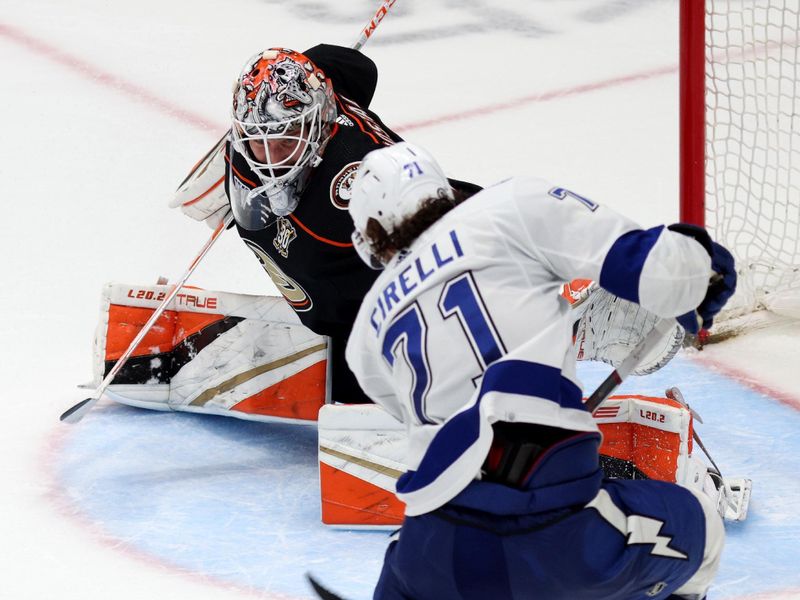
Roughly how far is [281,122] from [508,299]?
1.06m

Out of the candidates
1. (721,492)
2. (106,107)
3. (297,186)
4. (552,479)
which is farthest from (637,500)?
(106,107)

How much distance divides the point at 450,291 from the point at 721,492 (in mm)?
1132

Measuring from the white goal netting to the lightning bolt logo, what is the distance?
6.11 feet

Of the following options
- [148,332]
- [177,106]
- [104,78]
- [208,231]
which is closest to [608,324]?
[148,332]

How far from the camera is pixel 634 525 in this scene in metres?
1.88

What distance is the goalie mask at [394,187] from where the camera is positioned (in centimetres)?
194

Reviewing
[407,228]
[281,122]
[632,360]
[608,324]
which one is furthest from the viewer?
[608,324]

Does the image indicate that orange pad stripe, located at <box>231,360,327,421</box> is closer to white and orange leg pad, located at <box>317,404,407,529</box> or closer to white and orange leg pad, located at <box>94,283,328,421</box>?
white and orange leg pad, located at <box>94,283,328,421</box>

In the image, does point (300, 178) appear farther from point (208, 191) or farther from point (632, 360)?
point (632, 360)

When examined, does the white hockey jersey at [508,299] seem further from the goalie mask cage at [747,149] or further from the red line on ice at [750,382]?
the goalie mask cage at [747,149]

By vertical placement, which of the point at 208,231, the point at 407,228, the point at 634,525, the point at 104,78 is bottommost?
the point at 634,525

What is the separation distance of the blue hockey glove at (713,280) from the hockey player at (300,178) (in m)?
0.93

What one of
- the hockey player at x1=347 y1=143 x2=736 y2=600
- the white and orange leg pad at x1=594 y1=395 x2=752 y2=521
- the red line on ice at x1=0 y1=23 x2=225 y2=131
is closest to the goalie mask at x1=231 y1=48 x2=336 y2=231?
the white and orange leg pad at x1=594 y1=395 x2=752 y2=521

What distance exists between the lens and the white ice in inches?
106
